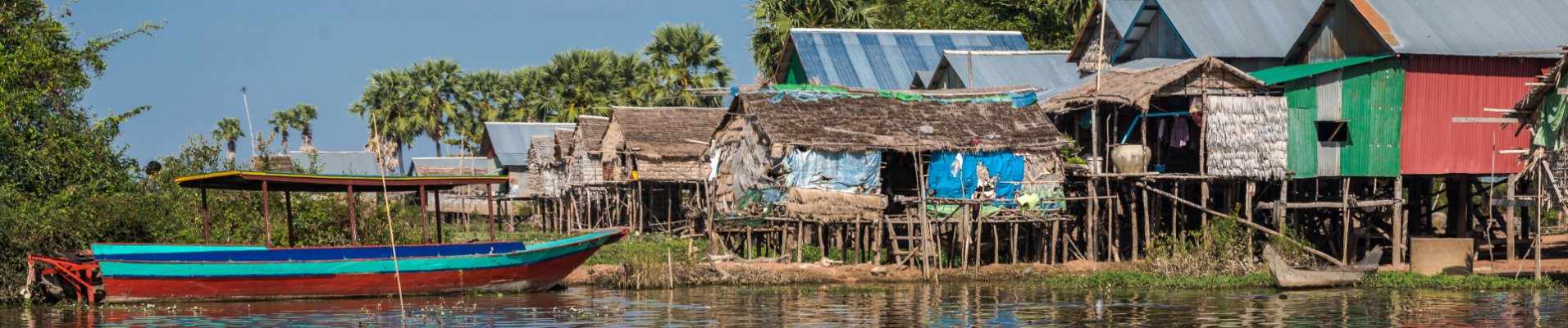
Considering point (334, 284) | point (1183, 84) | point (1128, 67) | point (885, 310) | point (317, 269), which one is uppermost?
point (1128, 67)

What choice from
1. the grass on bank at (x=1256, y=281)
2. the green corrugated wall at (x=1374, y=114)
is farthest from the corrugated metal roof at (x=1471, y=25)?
the grass on bank at (x=1256, y=281)

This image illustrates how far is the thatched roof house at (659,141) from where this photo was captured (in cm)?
3838

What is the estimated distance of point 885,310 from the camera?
58.7 feet

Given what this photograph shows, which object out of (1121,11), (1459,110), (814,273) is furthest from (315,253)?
(1121,11)

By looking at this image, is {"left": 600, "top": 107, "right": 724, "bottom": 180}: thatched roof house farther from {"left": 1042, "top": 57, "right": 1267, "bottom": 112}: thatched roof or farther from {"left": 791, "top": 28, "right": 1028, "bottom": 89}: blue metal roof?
{"left": 1042, "top": 57, "right": 1267, "bottom": 112}: thatched roof

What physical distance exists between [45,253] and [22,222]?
56 centimetres

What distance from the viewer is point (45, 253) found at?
19.6 meters

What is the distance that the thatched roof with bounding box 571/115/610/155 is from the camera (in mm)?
41562

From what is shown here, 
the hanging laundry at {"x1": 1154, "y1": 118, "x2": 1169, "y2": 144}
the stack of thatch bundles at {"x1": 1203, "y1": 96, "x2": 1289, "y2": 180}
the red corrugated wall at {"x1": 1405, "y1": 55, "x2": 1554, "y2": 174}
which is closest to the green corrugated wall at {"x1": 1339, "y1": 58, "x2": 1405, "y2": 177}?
the red corrugated wall at {"x1": 1405, "y1": 55, "x2": 1554, "y2": 174}

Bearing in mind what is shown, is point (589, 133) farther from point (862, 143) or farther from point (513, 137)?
point (862, 143)

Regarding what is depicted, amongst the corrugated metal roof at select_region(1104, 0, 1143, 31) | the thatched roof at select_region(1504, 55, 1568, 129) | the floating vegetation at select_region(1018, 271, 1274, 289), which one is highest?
the corrugated metal roof at select_region(1104, 0, 1143, 31)

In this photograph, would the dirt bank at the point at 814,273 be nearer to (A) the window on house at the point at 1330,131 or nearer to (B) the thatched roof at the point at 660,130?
(A) the window on house at the point at 1330,131

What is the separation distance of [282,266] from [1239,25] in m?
18.1

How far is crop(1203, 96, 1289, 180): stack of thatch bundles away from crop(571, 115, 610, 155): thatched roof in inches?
853
